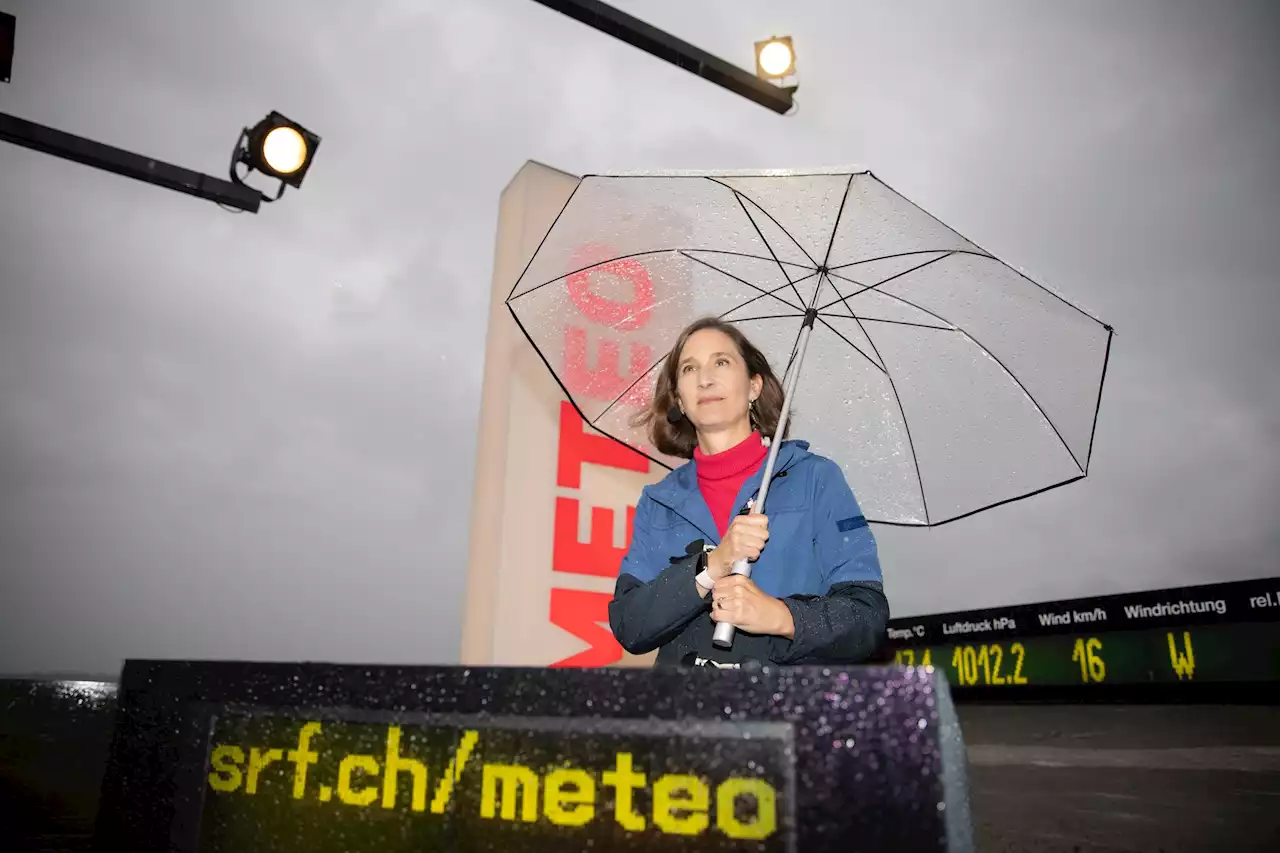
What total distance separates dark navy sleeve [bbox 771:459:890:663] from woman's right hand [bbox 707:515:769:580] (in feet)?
0.45

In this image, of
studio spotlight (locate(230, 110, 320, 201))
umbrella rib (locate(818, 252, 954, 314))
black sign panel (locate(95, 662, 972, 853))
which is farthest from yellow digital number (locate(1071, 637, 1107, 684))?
black sign panel (locate(95, 662, 972, 853))

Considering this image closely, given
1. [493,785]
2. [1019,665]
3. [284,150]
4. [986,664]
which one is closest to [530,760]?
[493,785]

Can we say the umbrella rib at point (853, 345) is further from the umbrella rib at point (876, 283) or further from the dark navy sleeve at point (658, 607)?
the dark navy sleeve at point (658, 607)

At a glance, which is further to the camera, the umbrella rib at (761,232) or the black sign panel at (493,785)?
the umbrella rib at (761,232)

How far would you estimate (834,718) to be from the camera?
2.37 feet

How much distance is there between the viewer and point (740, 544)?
4.63 ft

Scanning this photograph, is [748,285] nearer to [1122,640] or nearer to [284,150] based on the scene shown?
[284,150]

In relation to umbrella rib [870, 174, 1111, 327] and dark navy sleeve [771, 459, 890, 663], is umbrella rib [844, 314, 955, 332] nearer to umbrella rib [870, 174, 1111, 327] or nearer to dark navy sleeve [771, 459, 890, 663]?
umbrella rib [870, 174, 1111, 327]

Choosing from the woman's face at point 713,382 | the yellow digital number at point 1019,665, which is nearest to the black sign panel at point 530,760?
the woman's face at point 713,382

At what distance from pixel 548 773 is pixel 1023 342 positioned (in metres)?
1.97

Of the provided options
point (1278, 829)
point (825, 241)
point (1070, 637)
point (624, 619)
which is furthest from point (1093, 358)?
point (1070, 637)

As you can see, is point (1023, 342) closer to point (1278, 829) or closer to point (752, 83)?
point (752, 83)

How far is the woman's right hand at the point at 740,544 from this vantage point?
1400 millimetres

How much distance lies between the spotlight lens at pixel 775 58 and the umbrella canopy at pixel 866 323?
8.37ft
